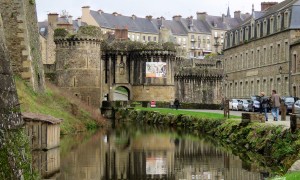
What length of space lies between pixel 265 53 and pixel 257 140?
3872 cm

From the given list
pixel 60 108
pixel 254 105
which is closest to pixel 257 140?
pixel 60 108

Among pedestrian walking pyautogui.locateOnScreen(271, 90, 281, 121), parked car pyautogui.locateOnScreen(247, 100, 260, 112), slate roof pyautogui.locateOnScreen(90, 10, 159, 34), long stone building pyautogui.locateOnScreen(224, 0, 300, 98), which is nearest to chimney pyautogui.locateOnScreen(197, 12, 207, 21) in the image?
slate roof pyautogui.locateOnScreen(90, 10, 159, 34)

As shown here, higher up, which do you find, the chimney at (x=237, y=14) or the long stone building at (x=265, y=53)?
the chimney at (x=237, y=14)

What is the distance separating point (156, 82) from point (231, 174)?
161ft

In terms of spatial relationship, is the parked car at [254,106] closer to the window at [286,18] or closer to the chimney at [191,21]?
the window at [286,18]

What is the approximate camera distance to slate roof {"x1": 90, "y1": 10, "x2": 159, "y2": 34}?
12100 centimetres

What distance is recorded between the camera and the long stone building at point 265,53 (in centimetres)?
5356

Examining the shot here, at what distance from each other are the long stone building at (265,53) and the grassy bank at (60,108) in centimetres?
1907

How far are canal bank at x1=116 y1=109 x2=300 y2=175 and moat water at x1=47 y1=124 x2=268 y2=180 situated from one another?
0.60m

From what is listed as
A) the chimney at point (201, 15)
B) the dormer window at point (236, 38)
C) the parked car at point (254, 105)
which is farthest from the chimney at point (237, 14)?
the parked car at point (254, 105)

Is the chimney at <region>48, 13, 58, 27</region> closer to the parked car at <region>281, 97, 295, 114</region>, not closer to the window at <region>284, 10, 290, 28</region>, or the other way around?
the window at <region>284, 10, 290, 28</region>

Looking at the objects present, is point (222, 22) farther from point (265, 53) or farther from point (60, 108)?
point (60, 108)

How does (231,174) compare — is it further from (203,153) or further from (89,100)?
(89,100)

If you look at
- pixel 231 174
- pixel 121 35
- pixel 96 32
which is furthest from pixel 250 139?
pixel 121 35
